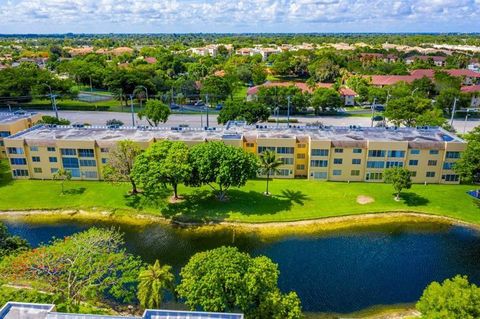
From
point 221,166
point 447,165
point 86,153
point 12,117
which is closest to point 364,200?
point 447,165

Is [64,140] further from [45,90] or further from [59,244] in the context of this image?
[45,90]

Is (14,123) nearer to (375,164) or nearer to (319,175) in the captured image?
(319,175)

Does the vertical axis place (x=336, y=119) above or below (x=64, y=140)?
below

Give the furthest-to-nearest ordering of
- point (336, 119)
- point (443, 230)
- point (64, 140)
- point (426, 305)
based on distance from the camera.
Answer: point (336, 119), point (64, 140), point (443, 230), point (426, 305)

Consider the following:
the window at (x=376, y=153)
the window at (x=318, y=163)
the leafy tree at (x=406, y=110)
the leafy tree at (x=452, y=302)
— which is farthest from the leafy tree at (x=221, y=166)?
the leafy tree at (x=406, y=110)

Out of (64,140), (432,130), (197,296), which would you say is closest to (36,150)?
(64,140)

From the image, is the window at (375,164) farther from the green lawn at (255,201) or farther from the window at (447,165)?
the window at (447,165)

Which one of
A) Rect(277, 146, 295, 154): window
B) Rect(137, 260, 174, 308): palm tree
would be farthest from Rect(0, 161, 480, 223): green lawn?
Rect(137, 260, 174, 308): palm tree
